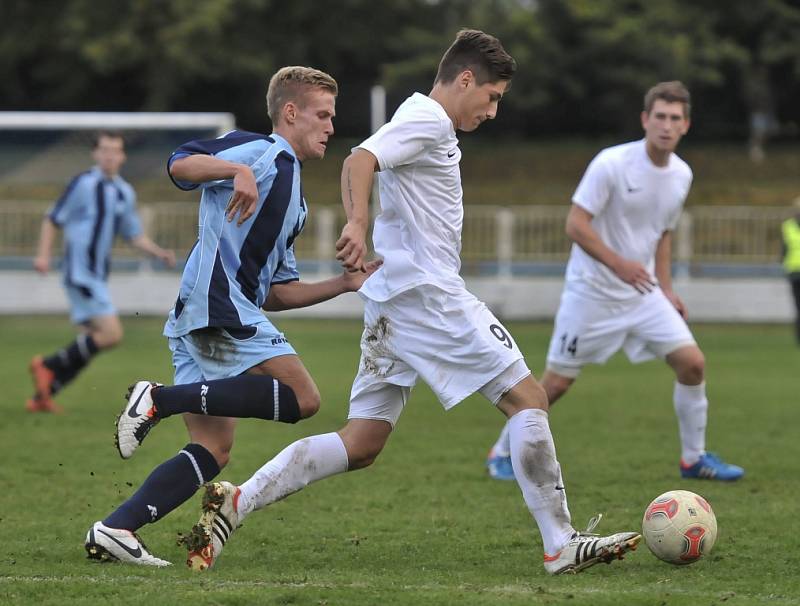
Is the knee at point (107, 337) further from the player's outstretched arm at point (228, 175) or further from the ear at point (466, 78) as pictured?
the ear at point (466, 78)

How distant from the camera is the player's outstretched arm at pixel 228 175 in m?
4.87

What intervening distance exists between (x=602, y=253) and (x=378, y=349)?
2435 millimetres

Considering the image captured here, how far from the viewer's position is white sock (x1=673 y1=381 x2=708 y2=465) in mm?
7887

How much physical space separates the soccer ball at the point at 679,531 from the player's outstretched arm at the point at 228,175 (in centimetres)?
202

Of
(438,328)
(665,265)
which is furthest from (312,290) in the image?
(665,265)

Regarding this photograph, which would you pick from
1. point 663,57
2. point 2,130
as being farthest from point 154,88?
point 2,130

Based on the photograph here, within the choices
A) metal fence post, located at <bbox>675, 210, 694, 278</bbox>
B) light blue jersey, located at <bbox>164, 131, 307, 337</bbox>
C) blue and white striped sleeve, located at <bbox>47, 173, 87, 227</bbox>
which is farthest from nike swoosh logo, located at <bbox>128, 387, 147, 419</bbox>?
metal fence post, located at <bbox>675, 210, 694, 278</bbox>

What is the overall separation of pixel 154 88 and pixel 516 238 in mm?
18014

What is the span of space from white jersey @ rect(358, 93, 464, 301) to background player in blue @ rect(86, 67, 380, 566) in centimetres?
10

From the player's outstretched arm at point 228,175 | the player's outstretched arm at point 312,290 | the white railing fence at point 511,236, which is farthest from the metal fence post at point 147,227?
the player's outstretched arm at point 228,175

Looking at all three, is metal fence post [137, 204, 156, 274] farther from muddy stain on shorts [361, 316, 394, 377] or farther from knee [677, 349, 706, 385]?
muddy stain on shorts [361, 316, 394, 377]

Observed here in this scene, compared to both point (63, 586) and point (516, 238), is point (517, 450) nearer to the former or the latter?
point (63, 586)

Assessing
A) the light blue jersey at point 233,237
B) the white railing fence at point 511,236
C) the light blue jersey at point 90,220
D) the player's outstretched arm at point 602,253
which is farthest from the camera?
the white railing fence at point 511,236

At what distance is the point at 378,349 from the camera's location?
542 centimetres
